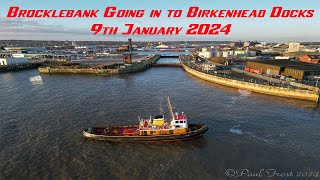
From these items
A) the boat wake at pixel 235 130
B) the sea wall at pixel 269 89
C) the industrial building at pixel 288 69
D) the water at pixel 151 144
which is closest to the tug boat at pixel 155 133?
the water at pixel 151 144

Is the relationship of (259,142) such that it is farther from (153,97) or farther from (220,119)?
(153,97)

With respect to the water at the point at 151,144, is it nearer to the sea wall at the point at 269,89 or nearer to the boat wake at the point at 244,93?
the boat wake at the point at 244,93

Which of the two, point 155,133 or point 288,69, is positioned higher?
point 288,69

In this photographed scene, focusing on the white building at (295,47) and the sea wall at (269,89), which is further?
the white building at (295,47)

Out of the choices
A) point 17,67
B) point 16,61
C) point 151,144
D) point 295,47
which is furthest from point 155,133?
point 295,47

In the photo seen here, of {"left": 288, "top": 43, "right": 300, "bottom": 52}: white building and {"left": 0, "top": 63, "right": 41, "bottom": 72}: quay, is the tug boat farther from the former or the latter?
{"left": 288, "top": 43, "right": 300, "bottom": 52}: white building

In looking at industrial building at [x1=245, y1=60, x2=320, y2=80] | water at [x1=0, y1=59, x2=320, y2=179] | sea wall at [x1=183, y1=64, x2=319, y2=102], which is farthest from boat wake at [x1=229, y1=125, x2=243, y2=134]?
industrial building at [x1=245, y1=60, x2=320, y2=80]

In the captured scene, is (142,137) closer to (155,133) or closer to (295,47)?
(155,133)

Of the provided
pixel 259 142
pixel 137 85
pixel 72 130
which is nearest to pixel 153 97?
pixel 137 85
